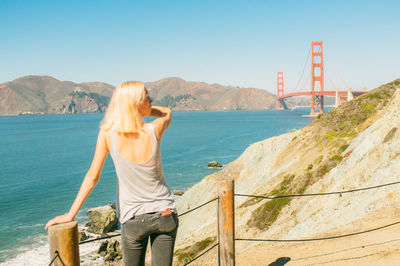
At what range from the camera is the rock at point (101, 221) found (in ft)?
78.6

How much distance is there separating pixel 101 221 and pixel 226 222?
70.0ft

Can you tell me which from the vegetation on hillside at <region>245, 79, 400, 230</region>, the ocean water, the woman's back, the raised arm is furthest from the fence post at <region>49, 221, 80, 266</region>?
the ocean water

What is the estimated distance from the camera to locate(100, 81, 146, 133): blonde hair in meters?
2.61

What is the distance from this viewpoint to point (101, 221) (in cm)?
2414

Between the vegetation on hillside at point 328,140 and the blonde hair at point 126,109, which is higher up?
the blonde hair at point 126,109

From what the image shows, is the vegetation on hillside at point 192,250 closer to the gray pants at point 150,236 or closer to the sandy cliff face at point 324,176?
the sandy cliff face at point 324,176

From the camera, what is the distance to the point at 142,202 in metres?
2.76

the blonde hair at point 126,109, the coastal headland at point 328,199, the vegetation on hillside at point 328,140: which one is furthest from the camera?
the vegetation on hillside at point 328,140

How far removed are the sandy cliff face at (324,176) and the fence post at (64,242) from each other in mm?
6216

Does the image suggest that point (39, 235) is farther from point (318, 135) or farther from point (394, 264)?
point (394, 264)

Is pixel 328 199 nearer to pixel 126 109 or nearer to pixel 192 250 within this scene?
pixel 192 250

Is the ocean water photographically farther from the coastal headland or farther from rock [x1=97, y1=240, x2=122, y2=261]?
the coastal headland

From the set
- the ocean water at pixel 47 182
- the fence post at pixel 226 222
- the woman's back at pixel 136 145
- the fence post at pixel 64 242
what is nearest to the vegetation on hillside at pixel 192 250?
the fence post at pixel 226 222

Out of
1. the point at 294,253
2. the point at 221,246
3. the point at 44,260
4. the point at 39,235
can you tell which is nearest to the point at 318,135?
the point at 294,253
